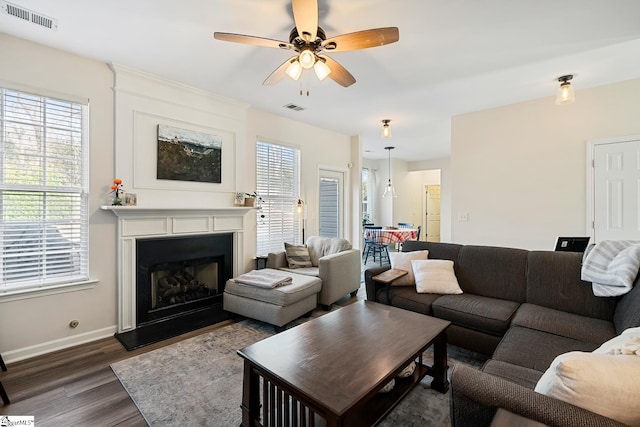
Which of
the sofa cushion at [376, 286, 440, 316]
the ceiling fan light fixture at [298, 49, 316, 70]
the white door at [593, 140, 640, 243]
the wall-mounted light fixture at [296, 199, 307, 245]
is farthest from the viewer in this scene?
the wall-mounted light fixture at [296, 199, 307, 245]

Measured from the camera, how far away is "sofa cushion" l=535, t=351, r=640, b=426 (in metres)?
0.89

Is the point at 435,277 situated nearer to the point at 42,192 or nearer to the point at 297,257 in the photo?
the point at 297,257

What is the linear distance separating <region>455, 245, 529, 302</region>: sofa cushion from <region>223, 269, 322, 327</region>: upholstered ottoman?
62.6 inches

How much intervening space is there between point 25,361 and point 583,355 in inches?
148

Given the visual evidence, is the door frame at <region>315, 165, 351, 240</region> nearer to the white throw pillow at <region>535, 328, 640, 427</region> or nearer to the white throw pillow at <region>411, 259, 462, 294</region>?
the white throw pillow at <region>411, 259, 462, 294</region>

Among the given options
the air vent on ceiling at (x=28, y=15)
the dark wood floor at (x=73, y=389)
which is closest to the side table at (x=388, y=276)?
the dark wood floor at (x=73, y=389)

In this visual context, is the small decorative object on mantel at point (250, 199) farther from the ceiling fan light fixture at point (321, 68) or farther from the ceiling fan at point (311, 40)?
the ceiling fan light fixture at point (321, 68)

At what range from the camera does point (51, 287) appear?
104 inches

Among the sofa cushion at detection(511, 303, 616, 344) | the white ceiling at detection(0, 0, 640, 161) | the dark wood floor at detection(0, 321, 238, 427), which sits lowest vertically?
the dark wood floor at detection(0, 321, 238, 427)

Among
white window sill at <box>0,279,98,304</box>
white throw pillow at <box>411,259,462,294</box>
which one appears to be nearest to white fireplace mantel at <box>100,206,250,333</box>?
white window sill at <box>0,279,98,304</box>

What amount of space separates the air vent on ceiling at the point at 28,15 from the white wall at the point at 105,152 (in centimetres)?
45

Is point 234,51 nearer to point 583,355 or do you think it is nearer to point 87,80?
point 87,80

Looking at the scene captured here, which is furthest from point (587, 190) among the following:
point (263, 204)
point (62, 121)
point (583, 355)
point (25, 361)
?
point (25, 361)

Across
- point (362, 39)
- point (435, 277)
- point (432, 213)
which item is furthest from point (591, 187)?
point (432, 213)
